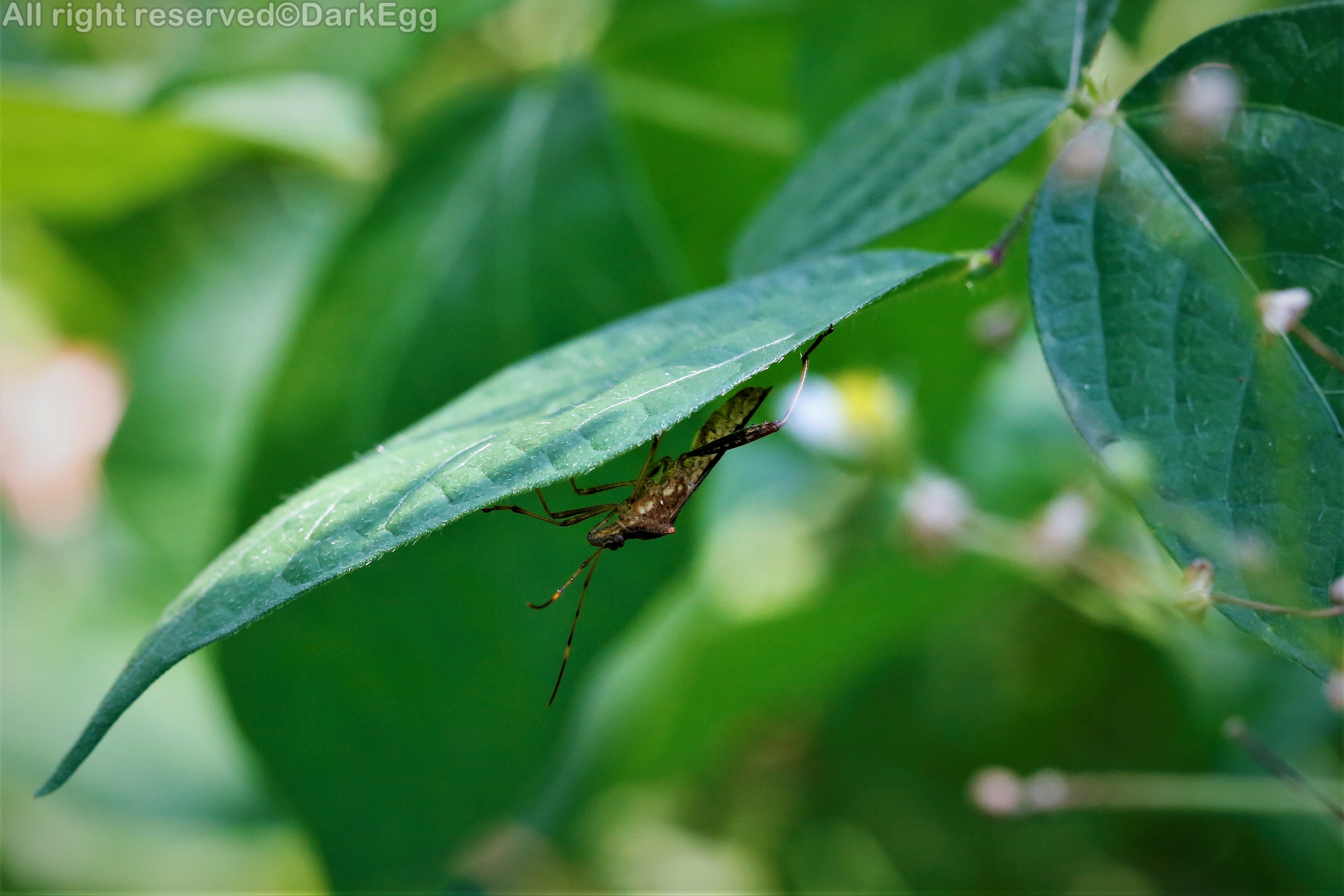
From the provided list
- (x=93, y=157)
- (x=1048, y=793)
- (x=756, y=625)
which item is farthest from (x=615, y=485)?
(x=93, y=157)

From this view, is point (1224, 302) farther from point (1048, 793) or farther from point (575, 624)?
point (575, 624)

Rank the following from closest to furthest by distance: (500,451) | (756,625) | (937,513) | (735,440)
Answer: (500,451), (735,440), (937,513), (756,625)

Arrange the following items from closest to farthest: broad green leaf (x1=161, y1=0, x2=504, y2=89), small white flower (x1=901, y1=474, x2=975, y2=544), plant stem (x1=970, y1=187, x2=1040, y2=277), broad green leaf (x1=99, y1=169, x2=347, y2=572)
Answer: plant stem (x1=970, y1=187, x2=1040, y2=277) → small white flower (x1=901, y1=474, x2=975, y2=544) → broad green leaf (x1=161, y1=0, x2=504, y2=89) → broad green leaf (x1=99, y1=169, x2=347, y2=572)

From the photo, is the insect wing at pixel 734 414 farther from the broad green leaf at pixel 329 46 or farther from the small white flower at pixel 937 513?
the broad green leaf at pixel 329 46

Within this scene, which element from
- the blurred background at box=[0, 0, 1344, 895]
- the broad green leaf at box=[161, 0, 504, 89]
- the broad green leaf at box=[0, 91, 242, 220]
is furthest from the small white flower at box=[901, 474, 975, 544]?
the broad green leaf at box=[0, 91, 242, 220]

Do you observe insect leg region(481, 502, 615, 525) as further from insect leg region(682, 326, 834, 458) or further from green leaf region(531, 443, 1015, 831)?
green leaf region(531, 443, 1015, 831)

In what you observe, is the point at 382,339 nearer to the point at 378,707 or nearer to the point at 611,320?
the point at 611,320
